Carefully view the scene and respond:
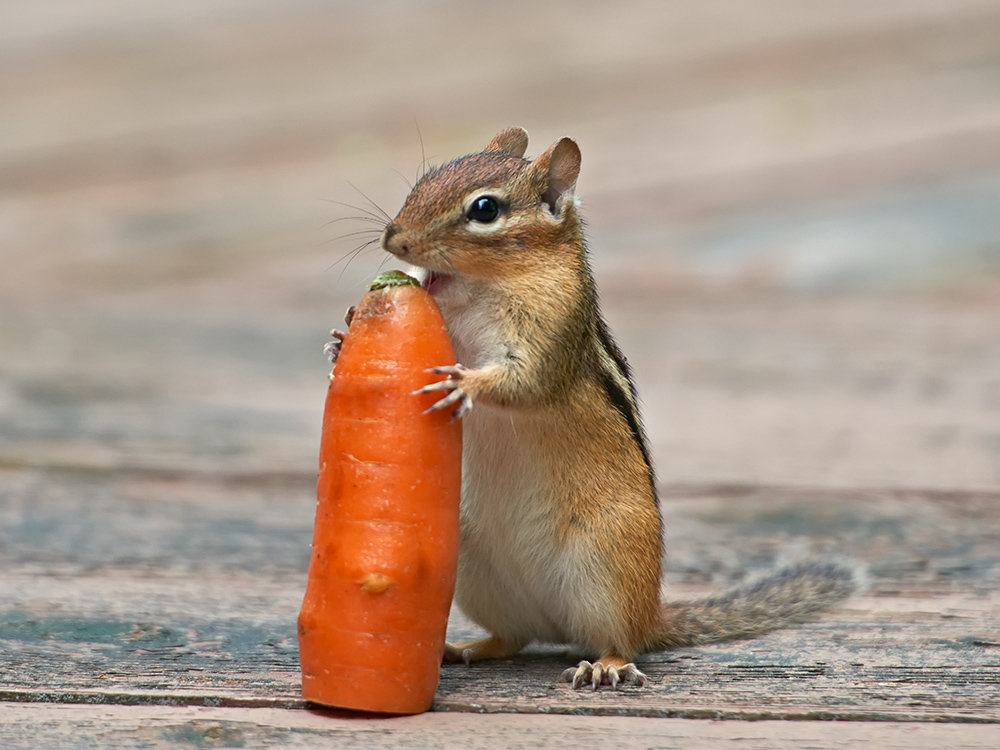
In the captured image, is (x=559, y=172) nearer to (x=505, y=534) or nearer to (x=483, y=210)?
(x=483, y=210)

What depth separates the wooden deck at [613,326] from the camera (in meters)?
2.28

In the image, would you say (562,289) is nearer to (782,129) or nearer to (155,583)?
(155,583)

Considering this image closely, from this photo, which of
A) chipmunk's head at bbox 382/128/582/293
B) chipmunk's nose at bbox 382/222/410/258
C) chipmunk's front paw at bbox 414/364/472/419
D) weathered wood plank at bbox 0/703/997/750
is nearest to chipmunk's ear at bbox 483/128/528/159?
chipmunk's head at bbox 382/128/582/293

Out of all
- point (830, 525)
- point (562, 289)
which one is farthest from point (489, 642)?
point (830, 525)

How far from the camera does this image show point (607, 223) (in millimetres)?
6863

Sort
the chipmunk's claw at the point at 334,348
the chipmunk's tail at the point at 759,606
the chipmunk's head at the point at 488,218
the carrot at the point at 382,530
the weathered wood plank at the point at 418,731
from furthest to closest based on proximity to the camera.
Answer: the chipmunk's tail at the point at 759,606, the chipmunk's head at the point at 488,218, the chipmunk's claw at the point at 334,348, the carrot at the point at 382,530, the weathered wood plank at the point at 418,731

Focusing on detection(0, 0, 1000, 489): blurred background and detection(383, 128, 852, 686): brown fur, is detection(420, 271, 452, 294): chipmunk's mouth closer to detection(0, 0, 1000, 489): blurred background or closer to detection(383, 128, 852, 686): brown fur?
detection(383, 128, 852, 686): brown fur

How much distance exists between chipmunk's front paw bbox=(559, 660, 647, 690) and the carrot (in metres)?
0.28

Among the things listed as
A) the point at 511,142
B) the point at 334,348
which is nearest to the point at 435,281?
the point at 334,348

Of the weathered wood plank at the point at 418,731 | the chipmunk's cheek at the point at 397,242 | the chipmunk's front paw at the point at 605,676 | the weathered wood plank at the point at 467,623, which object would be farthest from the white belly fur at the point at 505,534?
the weathered wood plank at the point at 418,731

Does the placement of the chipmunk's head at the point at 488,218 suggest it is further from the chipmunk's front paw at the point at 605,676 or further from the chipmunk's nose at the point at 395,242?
the chipmunk's front paw at the point at 605,676

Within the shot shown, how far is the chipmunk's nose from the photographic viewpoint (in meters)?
2.56

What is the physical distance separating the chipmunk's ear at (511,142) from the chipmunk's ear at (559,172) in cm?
20

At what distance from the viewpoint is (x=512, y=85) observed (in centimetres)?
834
